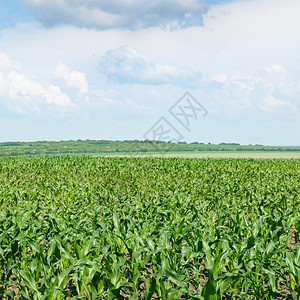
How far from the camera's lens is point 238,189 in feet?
47.6

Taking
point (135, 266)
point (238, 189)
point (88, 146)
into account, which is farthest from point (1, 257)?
point (88, 146)

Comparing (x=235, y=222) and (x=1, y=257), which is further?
(x=235, y=222)

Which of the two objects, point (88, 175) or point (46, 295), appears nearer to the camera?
point (46, 295)

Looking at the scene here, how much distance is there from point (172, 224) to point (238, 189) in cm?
837

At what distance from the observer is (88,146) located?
373 ft

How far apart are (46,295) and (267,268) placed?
303cm

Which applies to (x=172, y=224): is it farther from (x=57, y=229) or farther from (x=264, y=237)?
(x=57, y=229)

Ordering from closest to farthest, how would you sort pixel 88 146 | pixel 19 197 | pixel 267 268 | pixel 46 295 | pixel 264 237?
pixel 46 295, pixel 267 268, pixel 264 237, pixel 19 197, pixel 88 146

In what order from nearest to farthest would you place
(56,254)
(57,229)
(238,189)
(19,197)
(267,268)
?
(267,268) < (56,254) < (57,229) < (19,197) < (238,189)

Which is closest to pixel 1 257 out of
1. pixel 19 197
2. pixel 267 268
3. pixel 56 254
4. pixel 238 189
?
pixel 56 254

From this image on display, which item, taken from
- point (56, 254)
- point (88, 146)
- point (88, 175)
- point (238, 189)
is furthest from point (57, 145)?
point (56, 254)

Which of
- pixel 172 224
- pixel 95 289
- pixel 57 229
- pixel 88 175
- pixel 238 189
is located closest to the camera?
pixel 95 289

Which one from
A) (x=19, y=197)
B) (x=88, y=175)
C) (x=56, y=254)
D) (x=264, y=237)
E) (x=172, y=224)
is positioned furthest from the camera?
(x=88, y=175)

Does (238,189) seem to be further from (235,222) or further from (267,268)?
(267,268)
